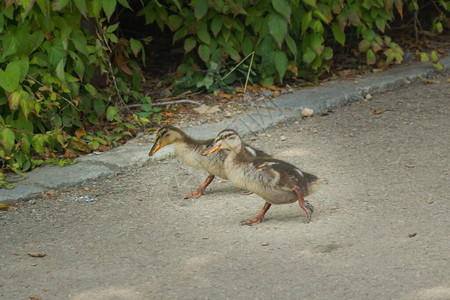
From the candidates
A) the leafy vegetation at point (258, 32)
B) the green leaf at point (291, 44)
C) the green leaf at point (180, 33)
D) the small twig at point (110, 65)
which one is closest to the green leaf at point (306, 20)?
the leafy vegetation at point (258, 32)

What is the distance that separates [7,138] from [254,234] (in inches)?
90.2

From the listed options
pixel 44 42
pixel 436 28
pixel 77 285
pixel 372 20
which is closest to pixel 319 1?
pixel 372 20

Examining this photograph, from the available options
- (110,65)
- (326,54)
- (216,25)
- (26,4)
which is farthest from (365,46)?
(26,4)

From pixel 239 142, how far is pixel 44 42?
7.11 ft

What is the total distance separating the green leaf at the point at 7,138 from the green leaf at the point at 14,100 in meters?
0.19

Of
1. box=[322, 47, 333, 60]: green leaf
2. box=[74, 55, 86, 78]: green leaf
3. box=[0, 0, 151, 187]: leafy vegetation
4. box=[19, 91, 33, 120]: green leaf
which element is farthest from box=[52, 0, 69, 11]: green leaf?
box=[322, 47, 333, 60]: green leaf

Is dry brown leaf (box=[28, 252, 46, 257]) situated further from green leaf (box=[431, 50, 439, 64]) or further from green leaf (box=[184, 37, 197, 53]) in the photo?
green leaf (box=[431, 50, 439, 64])

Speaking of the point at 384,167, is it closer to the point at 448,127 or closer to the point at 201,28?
the point at 448,127

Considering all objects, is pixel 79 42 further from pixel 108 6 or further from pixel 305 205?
pixel 305 205

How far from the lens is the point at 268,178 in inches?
214

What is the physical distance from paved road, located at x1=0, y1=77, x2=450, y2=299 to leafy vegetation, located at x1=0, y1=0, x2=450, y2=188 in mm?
811

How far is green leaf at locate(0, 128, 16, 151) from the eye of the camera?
6.40 meters

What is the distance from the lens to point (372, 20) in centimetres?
909

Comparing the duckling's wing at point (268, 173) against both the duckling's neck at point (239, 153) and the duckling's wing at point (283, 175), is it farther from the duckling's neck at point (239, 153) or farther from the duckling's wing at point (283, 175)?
the duckling's neck at point (239, 153)
